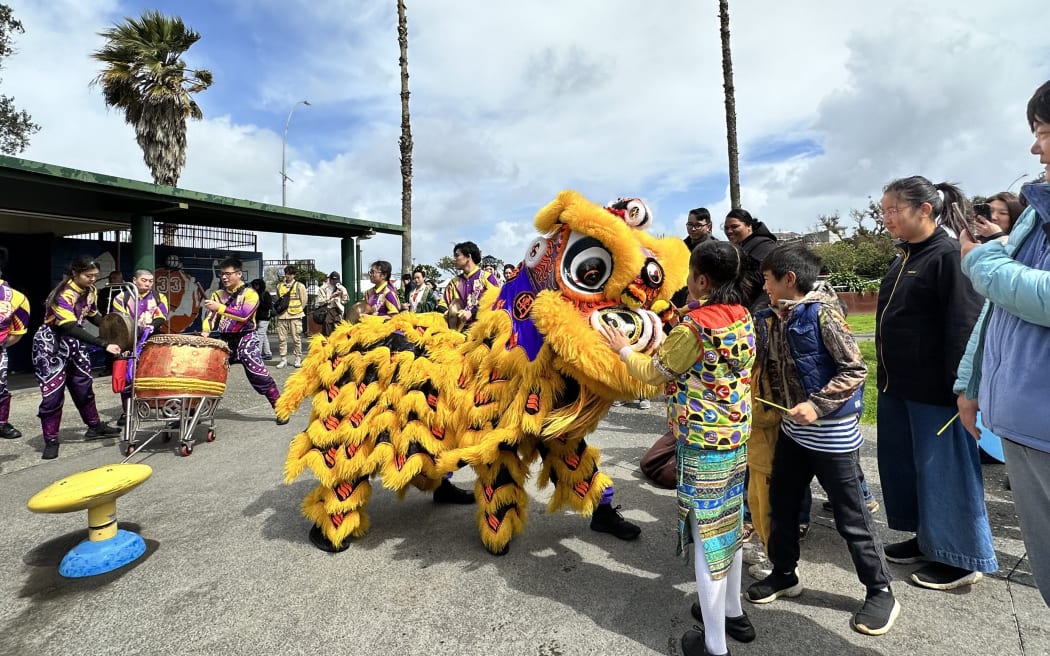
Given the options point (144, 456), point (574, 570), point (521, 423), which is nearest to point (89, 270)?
point (144, 456)

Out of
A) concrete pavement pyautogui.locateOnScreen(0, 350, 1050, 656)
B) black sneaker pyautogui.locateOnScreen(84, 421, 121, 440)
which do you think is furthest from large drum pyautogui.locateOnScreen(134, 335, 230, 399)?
concrete pavement pyautogui.locateOnScreen(0, 350, 1050, 656)

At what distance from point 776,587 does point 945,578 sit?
80 centimetres

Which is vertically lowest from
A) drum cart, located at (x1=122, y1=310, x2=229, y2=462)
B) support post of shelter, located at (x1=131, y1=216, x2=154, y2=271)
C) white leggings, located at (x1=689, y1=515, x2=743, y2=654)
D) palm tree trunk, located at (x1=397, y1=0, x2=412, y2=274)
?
white leggings, located at (x1=689, y1=515, x2=743, y2=654)

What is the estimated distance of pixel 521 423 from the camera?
2629mm

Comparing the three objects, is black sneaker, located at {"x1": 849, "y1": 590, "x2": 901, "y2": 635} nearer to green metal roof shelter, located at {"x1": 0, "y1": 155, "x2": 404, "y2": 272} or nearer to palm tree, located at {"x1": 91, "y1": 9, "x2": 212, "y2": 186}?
green metal roof shelter, located at {"x1": 0, "y1": 155, "x2": 404, "y2": 272}

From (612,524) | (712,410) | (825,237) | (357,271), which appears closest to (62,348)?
(612,524)

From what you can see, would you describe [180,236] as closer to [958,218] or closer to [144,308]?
[144,308]

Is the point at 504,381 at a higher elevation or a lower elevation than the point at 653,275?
lower

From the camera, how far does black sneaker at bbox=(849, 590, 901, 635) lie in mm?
2225

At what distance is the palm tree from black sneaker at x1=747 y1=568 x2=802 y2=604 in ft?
48.2

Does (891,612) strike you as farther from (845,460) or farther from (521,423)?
(521,423)

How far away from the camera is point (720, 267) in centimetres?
198

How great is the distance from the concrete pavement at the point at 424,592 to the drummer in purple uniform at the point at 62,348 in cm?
127

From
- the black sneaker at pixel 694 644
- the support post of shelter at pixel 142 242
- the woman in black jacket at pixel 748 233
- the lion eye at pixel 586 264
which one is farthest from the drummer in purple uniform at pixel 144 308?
the black sneaker at pixel 694 644
